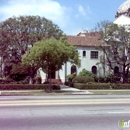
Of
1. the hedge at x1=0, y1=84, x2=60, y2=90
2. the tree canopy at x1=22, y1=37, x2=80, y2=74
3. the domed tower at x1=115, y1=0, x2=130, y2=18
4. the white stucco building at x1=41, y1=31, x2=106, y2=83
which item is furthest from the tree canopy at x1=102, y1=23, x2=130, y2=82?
the domed tower at x1=115, y1=0, x2=130, y2=18

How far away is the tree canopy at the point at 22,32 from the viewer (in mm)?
37531

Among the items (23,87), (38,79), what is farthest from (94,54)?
(23,87)

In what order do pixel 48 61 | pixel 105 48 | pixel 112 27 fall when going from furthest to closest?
1. pixel 105 48
2. pixel 112 27
3. pixel 48 61

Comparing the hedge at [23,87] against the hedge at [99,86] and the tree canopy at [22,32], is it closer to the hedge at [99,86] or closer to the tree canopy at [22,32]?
Answer: the hedge at [99,86]

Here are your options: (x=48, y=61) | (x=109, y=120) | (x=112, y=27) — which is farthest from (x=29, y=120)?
(x=112, y=27)

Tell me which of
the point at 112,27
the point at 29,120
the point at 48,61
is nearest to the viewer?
the point at 29,120

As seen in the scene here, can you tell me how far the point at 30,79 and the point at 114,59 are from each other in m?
14.5

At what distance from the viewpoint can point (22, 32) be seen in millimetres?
37781

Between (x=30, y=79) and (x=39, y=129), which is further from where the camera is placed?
(x=30, y=79)

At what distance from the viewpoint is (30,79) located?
40031 mm

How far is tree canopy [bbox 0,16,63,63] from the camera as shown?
3753 centimetres

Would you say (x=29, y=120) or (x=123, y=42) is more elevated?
(x=123, y=42)

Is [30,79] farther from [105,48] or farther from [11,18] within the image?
[105,48]

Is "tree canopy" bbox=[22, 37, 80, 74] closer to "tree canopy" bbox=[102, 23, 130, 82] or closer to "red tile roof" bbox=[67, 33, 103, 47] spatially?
"tree canopy" bbox=[102, 23, 130, 82]
